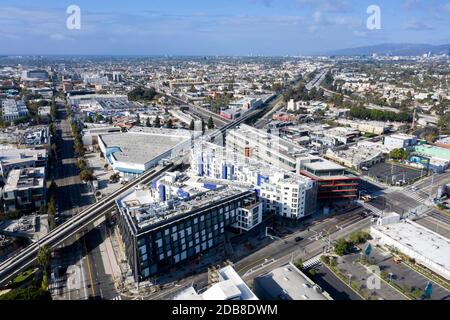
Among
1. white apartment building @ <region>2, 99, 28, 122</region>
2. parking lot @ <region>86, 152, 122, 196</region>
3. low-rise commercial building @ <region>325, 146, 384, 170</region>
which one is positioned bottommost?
parking lot @ <region>86, 152, 122, 196</region>

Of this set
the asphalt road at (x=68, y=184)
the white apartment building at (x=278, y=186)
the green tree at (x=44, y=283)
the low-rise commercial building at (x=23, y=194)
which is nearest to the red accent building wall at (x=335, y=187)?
the white apartment building at (x=278, y=186)

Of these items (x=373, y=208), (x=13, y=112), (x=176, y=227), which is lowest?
(x=373, y=208)

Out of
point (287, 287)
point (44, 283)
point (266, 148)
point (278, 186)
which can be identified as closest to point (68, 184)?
point (44, 283)

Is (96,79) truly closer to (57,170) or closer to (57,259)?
(57,170)

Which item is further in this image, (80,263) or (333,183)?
(333,183)

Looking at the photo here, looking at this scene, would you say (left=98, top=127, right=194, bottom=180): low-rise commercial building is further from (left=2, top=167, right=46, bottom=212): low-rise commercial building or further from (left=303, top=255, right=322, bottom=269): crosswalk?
(left=303, top=255, right=322, bottom=269): crosswalk

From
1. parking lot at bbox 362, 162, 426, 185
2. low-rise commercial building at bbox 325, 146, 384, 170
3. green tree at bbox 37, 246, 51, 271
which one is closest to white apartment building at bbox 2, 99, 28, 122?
green tree at bbox 37, 246, 51, 271

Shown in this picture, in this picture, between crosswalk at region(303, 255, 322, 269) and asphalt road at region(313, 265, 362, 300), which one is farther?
crosswalk at region(303, 255, 322, 269)

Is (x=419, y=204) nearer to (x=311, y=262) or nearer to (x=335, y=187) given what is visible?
(x=335, y=187)

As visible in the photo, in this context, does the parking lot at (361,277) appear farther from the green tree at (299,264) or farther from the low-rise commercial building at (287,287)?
the low-rise commercial building at (287,287)
